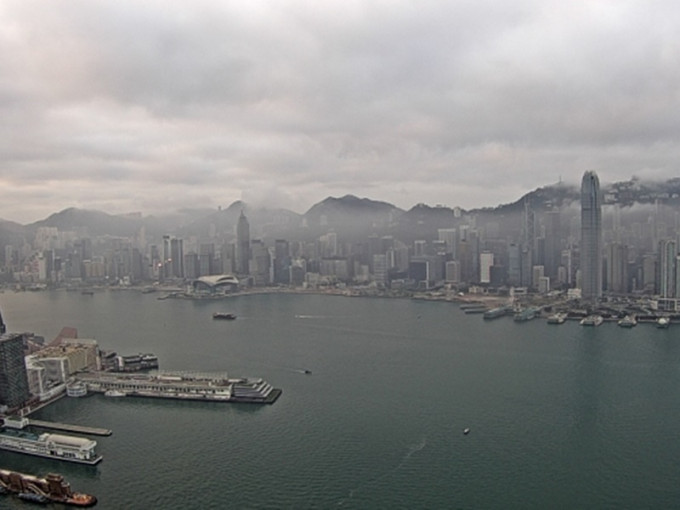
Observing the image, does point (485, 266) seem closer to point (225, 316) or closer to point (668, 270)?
point (668, 270)

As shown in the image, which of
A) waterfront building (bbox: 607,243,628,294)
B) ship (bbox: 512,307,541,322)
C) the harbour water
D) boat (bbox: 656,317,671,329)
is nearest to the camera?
the harbour water

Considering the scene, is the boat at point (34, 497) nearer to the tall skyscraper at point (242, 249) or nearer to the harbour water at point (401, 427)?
the harbour water at point (401, 427)

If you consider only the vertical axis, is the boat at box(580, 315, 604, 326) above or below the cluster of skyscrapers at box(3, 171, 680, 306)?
below

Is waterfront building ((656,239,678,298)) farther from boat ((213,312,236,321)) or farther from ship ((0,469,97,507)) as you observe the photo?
ship ((0,469,97,507))

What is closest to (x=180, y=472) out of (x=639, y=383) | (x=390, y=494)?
(x=390, y=494)

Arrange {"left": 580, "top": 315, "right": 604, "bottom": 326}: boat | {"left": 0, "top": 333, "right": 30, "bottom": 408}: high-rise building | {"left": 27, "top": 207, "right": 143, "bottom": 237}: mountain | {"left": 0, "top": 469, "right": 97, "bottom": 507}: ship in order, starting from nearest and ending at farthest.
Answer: {"left": 0, "top": 469, "right": 97, "bottom": 507}: ship → {"left": 0, "top": 333, "right": 30, "bottom": 408}: high-rise building → {"left": 580, "top": 315, "right": 604, "bottom": 326}: boat → {"left": 27, "top": 207, "right": 143, "bottom": 237}: mountain

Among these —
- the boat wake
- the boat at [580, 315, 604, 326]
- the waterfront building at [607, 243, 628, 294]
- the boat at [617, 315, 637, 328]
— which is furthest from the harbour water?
the waterfront building at [607, 243, 628, 294]

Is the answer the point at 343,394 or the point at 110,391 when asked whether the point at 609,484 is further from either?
the point at 110,391
